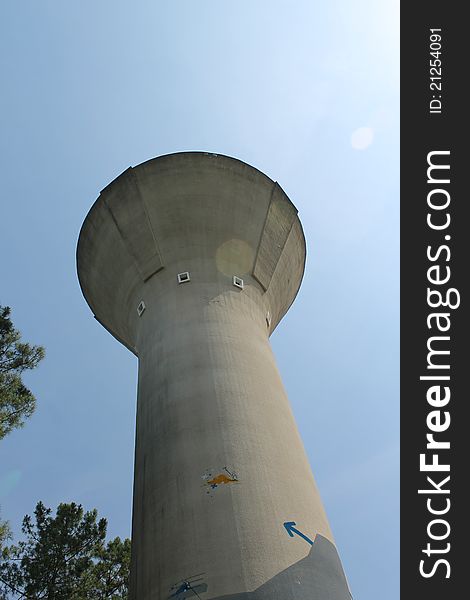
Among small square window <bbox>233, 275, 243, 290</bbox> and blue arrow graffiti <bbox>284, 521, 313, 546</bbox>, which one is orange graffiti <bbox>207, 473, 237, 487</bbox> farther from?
small square window <bbox>233, 275, 243, 290</bbox>

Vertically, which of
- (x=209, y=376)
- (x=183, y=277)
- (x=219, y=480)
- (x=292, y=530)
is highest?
(x=183, y=277)

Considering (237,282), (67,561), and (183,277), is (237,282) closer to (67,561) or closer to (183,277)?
(183,277)

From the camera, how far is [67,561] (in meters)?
16.2

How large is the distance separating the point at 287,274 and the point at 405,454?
7.07 m

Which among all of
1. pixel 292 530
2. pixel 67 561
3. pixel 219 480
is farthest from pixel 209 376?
pixel 67 561

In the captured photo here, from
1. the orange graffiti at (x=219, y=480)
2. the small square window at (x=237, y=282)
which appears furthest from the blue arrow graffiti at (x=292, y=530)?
the small square window at (x=237, y=282)

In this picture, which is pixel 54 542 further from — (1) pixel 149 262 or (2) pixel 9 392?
(1) pixel 149 262

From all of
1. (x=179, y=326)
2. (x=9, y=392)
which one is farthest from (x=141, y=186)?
(x=9, y=392)

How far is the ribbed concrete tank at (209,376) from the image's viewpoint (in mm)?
7742

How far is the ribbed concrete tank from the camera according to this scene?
25.4 ft

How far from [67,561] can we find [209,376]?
957cm

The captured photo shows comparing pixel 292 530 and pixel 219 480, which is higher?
pixel 219 480

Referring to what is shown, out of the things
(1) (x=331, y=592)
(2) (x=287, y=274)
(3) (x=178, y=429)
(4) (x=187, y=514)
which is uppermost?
(2) (x=287, y=274)

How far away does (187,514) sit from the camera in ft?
27.1
